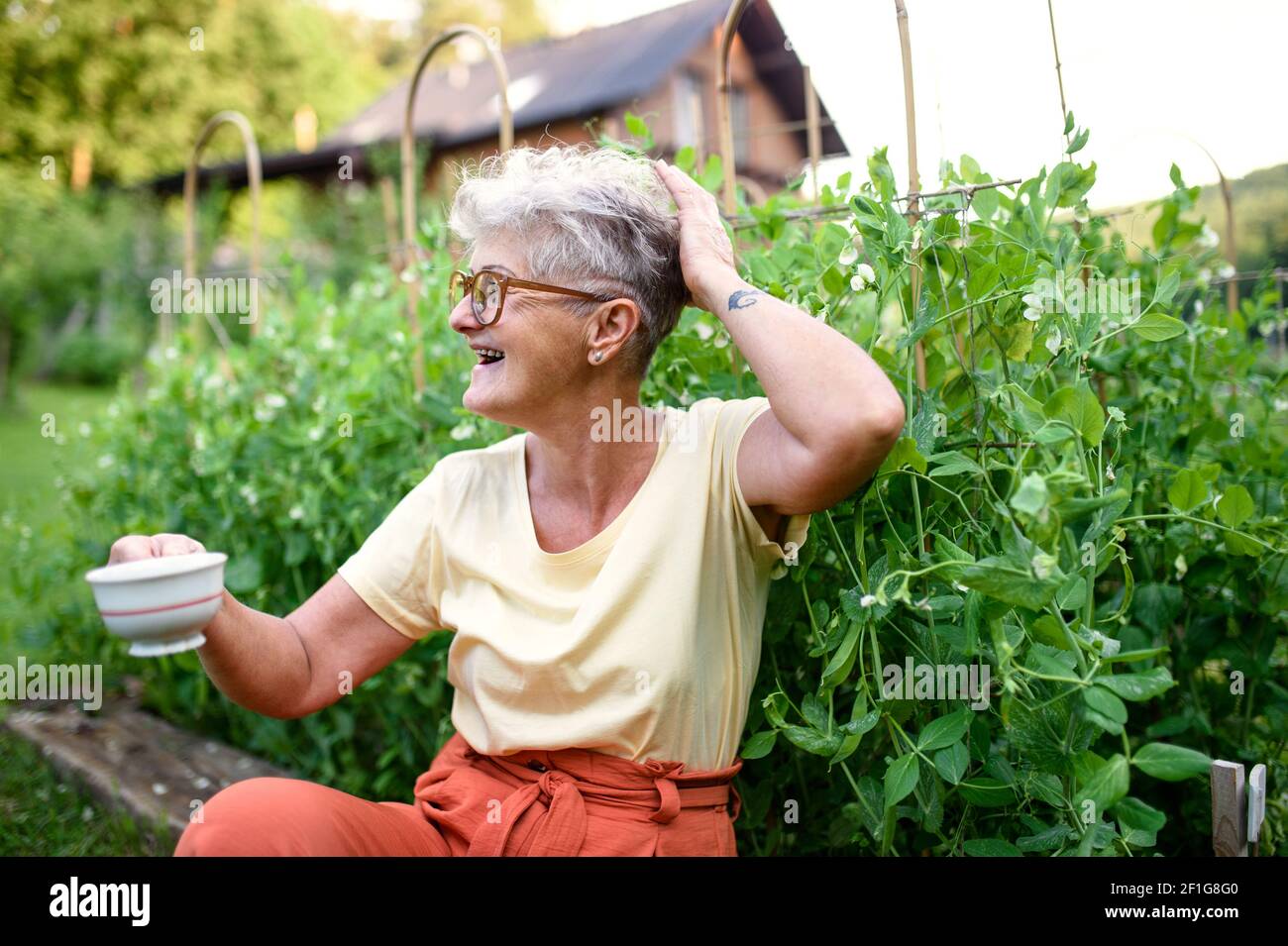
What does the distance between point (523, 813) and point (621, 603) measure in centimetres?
38

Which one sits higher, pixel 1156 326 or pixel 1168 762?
pixel 1156 326

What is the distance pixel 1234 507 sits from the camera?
5.55 feet

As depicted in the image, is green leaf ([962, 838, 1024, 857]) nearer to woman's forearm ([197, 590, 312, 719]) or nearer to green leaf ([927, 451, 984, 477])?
green leaf ([927, 451, 984, 477])

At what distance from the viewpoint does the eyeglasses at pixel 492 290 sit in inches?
63.7

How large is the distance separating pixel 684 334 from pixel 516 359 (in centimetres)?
48

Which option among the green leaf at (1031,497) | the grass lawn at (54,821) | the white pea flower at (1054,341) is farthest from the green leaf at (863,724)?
the grass lawn at (54,821)

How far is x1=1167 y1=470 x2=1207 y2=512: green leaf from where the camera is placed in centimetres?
166

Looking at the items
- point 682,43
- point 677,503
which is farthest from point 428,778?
point 682,43

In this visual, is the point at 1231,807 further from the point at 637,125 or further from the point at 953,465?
the point at 637,125

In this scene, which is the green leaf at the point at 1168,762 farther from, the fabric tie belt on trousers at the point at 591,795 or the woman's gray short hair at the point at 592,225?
the woman's gray short hair at the point at 592,225

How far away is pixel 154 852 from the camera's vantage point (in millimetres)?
2396

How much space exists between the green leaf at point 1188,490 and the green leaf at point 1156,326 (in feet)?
A: 0.78

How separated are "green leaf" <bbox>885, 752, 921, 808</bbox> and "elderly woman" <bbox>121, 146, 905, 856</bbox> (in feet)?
0.89

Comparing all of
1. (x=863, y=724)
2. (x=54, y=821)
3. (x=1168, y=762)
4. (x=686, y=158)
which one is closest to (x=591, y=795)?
(x=863, y=724)
